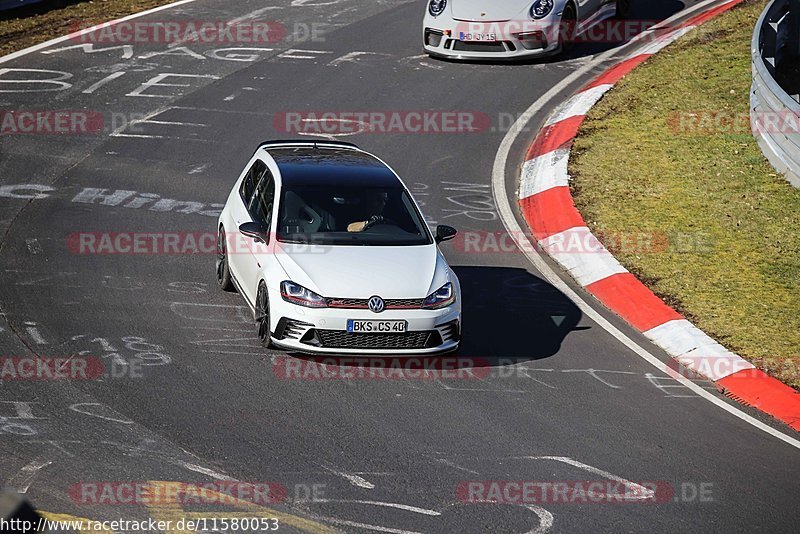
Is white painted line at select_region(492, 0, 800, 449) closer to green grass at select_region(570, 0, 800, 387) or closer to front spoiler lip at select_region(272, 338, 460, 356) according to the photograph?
green grass at select_region(570, 0, 800, 387)

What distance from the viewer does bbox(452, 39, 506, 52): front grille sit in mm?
19438

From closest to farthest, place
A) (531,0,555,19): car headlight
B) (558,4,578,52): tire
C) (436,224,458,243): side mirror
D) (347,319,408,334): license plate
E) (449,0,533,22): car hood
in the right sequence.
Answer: (347,319,408,334): license plate → (436,224,458,243): side mirror → (449,0,533,22): car hood → (531,0,555,19): car headlight → (558,4,578,52): tire

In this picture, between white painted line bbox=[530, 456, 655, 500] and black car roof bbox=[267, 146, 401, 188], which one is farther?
black car roof bbox=[267, 146, 401, 188]

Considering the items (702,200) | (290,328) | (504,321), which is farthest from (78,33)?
(290,328)

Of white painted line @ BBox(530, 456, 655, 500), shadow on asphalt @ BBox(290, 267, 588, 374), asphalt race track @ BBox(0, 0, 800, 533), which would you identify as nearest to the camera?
asphalt race track @ BBox(0, 0, 800, 533)

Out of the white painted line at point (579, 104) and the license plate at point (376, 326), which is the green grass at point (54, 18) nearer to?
the white painted line at point (579, 104)

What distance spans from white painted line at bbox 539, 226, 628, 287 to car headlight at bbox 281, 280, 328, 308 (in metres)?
3.70

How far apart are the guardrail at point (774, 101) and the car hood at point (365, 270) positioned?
5.70 meters

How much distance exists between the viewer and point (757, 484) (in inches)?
336

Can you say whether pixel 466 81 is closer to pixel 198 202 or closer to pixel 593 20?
pixel 593 20

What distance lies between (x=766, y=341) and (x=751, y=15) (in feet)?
37.8

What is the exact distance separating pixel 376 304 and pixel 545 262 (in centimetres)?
363

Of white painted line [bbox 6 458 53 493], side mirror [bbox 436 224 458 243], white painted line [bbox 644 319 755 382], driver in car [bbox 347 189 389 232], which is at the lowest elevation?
white painted line [bbox 644 319 755 382]

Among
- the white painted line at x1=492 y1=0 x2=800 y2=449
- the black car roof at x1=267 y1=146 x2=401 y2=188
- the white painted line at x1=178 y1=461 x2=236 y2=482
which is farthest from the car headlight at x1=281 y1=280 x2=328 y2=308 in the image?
the white painted line at x1=492 y1=0 x2=800 y2=449
